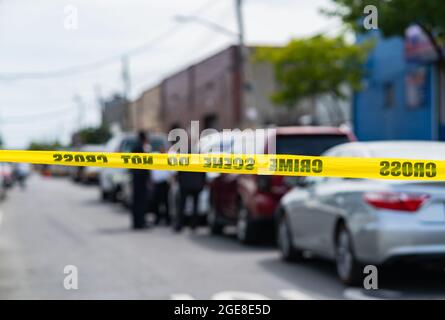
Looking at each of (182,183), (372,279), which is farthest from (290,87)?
(372,279)

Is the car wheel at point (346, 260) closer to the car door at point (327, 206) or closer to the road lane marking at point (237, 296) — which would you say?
the car door at point (327, 206)

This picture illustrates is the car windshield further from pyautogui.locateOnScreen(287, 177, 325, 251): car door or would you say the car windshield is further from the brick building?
the brick building

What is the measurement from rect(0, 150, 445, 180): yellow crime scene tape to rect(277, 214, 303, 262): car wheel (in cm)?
472

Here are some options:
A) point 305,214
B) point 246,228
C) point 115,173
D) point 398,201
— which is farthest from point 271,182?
point 115,173

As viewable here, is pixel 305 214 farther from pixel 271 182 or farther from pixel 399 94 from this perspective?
pixel 399 94

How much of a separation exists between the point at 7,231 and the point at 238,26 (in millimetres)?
12763

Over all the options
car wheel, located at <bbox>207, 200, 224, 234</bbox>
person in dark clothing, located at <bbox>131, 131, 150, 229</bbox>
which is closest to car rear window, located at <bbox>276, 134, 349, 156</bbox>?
car wheel, located at <bbox>207, 200, 224, 234</bbox>

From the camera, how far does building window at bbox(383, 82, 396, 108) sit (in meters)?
30.9

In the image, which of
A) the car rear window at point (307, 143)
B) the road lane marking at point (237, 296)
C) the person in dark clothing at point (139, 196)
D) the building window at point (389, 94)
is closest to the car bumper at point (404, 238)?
the road lane marking at point (237, 296)

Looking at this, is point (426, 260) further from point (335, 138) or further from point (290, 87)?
point (290, 87)

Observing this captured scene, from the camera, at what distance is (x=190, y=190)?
16.4 metres

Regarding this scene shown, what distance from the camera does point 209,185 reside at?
16078 mm

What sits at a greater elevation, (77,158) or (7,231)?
(77,158)

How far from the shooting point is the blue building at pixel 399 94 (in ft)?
88.7
